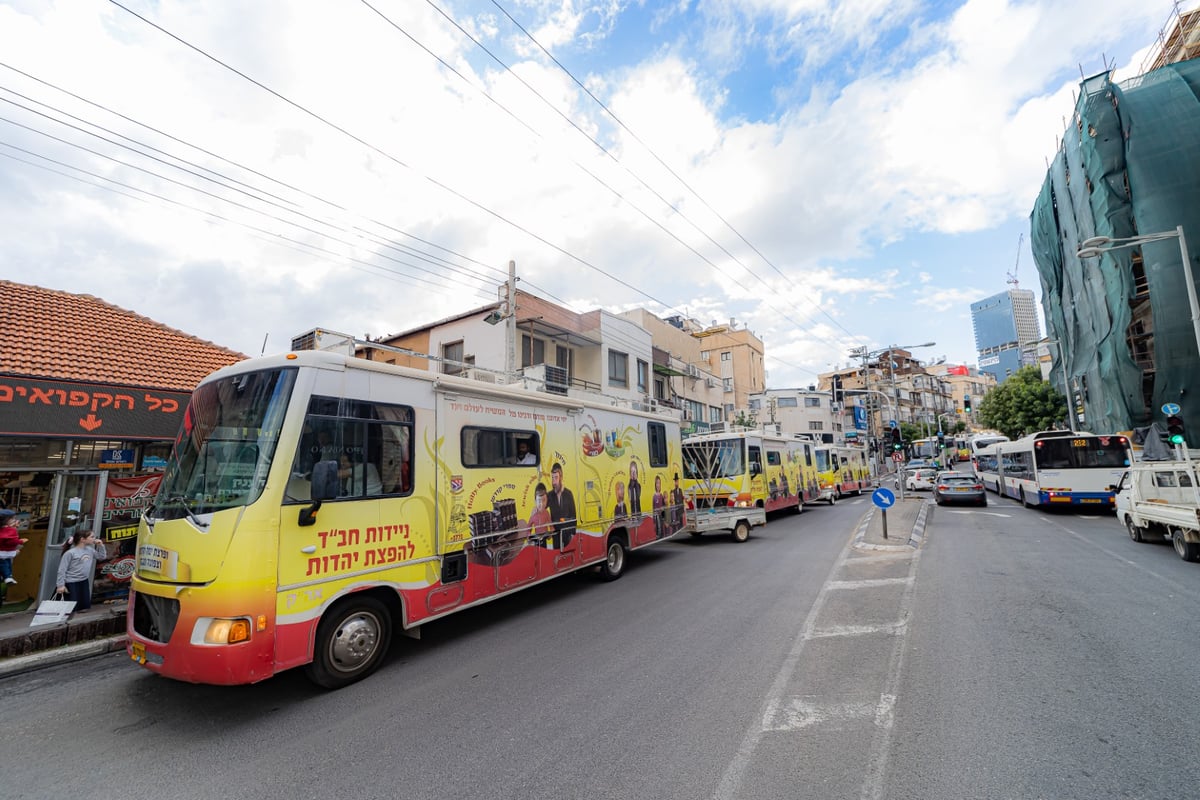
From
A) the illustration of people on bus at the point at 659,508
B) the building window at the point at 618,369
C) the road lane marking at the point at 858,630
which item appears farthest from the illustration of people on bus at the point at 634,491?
the building window at the point at 618,369

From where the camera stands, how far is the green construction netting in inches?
719

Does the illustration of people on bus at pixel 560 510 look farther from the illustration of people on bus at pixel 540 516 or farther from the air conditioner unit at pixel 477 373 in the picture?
the air conditioner unit at pixel 477 373

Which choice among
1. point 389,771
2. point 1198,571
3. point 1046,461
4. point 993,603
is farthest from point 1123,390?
point 389,771

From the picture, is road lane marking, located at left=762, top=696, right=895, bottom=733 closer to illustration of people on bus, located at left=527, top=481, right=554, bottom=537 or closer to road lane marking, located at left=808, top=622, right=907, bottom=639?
road lane marking, located at left=808, top=622, right=907, bottom=639

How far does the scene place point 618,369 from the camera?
24234mm

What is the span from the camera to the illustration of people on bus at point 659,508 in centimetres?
1091

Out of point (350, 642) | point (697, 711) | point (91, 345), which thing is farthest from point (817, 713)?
point (91, 345)

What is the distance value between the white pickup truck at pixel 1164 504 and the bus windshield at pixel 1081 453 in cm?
599

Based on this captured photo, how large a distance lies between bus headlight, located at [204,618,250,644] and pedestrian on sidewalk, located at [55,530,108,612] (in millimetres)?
5766

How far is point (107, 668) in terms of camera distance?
233 inches

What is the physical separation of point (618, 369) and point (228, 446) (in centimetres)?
1998

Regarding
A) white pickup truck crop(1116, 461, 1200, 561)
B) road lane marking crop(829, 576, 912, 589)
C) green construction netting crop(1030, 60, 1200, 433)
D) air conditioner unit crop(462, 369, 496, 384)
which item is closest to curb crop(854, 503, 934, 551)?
road lane marking crop(829, 576, 912, 589)

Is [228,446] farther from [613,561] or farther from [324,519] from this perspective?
[613,561]

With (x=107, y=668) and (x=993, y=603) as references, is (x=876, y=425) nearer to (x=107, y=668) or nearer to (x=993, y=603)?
(x=993, y=603)
